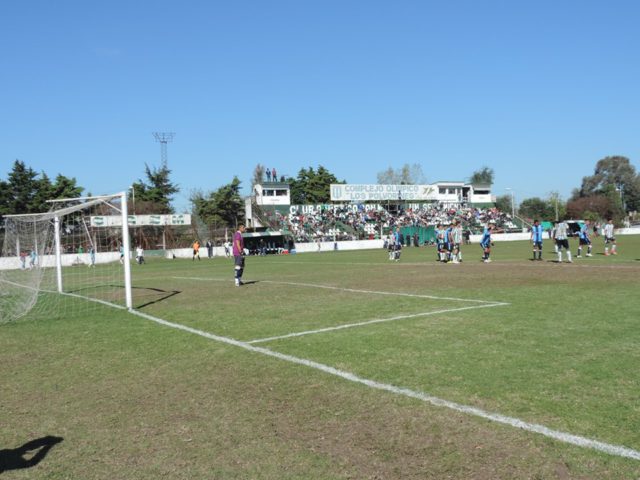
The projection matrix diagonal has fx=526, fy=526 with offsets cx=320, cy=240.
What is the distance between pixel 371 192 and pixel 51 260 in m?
54.1

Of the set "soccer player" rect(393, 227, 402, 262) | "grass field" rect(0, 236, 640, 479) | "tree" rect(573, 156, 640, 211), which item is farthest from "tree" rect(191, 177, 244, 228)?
"tree" rect(573, 156, 640, 211)

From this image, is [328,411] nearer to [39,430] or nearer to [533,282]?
[39,430]

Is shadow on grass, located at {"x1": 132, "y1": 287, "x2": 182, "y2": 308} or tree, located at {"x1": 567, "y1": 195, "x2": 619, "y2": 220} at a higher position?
tree, located at {"x1": 567, "y1": 195, "x2": 619, "y2": 220}

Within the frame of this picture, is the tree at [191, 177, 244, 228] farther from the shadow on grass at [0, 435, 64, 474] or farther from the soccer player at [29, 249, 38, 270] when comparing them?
the shadow on grass at [0, 435, 64, 474]

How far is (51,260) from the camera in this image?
2019cm

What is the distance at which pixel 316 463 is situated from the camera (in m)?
4.10

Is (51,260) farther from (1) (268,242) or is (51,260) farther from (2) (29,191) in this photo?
(2) (29,191)

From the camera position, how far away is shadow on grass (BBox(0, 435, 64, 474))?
4.27 metres

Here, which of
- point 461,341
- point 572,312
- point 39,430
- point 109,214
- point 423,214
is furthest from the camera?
point 423,214

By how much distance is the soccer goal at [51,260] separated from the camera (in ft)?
45.7

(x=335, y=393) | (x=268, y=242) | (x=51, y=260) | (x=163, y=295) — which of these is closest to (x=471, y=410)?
(x=335, y=393)

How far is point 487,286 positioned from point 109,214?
54.3 feet

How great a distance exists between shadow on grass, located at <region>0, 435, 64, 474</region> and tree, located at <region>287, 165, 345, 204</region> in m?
91.2

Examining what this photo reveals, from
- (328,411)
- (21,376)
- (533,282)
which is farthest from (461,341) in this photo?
(533,282)
